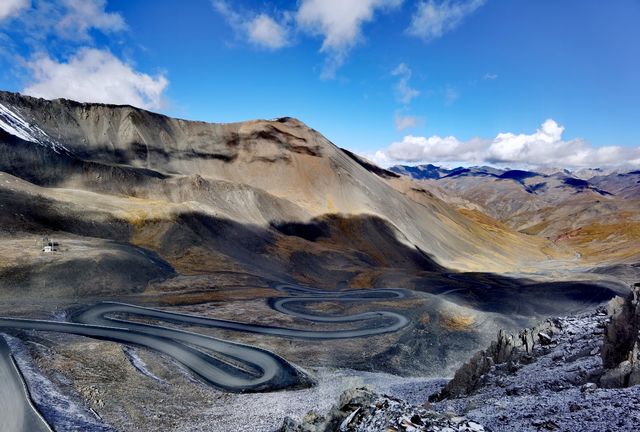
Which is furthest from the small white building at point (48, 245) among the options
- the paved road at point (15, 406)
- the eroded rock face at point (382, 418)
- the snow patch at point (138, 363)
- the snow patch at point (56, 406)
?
the eroded rock face at point (382, 418)

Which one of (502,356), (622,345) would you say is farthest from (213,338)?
(622,345)

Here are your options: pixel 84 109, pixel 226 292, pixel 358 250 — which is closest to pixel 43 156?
pixel 84 109

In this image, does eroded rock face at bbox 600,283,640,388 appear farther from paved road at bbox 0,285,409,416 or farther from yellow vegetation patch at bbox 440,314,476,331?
yellow vegetation patch at bbox 440,314,476,331

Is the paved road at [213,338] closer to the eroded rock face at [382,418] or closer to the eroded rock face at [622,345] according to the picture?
the eroded rock face at [382,418]

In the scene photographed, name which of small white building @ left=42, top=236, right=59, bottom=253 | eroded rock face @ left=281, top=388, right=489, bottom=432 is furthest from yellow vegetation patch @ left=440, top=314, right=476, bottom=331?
small white building @ left=42, top=236, right=59, bottom=253

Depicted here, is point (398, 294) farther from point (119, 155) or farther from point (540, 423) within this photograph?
point (119, 155)
